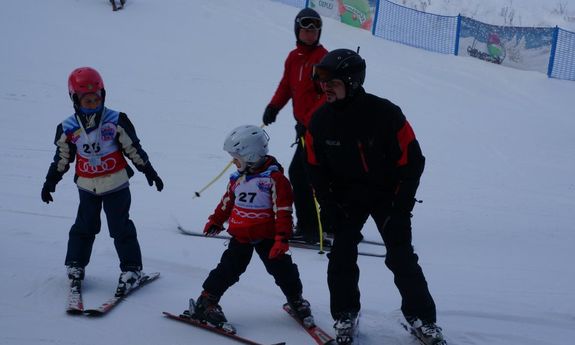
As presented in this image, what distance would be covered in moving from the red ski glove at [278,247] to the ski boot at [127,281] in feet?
4.28

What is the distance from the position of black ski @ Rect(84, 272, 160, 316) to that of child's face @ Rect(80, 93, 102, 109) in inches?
A: 52.7

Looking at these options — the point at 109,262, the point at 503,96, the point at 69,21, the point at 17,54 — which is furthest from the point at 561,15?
the point at 109,262

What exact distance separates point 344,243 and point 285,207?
0.42m

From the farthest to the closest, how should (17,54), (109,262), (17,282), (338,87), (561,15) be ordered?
(561,15), (17,54), (109,262), (17,282), (338,87)

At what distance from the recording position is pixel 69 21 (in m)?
16.8

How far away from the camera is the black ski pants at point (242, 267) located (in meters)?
3.93

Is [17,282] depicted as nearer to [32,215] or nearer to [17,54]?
[32,215]

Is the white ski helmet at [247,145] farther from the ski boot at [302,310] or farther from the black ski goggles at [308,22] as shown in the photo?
the black ski goggles at [308,22]

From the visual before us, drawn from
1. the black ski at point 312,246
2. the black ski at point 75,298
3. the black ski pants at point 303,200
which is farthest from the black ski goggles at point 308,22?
the black ski at point 75,298

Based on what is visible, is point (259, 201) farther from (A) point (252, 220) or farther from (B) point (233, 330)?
(B) point (233, 330)

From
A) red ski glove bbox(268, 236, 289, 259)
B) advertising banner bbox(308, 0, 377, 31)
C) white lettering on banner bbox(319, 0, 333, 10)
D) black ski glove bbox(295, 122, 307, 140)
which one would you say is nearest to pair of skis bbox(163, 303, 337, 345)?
red ski glove bbox(268, 236, 289, 259)

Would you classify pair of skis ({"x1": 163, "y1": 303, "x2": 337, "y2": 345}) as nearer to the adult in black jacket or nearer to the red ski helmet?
the adult in black jacket

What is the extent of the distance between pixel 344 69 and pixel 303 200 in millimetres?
2534

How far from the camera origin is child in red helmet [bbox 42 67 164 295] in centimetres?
424
